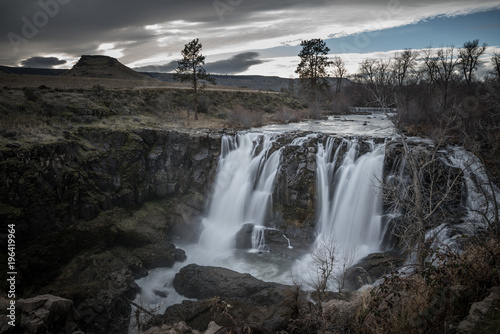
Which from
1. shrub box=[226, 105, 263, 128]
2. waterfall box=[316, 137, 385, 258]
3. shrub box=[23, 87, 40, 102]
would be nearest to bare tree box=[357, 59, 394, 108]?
waterfall box=[316, 137, 385, 258]

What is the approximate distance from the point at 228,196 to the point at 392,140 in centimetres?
1161

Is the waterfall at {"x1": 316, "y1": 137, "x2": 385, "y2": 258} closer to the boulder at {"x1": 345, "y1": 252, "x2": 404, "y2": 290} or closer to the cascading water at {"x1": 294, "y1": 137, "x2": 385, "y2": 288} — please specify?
the cascading water at {"x1": 294, "y1": 137, "x2": 385, "y2": 288}

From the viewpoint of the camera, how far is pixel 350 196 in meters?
16.5

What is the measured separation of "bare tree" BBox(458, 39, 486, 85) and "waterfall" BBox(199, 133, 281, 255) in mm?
29805

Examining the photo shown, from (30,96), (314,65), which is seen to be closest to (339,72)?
(314,65)

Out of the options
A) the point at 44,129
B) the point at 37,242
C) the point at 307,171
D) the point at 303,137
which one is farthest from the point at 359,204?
the point at 44,129

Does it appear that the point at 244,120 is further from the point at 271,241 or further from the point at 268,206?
the point at 271,241

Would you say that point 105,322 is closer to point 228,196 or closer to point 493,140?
Result: point 228,196

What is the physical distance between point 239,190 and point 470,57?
3646 cm

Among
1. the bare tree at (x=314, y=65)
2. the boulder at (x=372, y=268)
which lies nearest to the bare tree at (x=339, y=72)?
the bare tree at (x=314, y=65)

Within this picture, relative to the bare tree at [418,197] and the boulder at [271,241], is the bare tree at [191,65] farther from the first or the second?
the bare tree at [418,197]

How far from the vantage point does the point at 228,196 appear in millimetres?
19922

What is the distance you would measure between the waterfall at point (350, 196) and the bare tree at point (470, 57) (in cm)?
2673

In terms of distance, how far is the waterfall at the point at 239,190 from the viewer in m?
18.3
